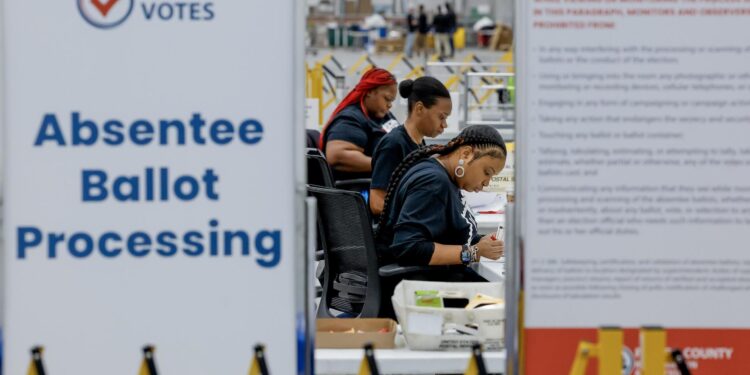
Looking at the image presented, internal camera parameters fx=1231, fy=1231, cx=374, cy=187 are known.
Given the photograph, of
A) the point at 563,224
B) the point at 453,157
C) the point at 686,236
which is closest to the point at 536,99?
the point at 563,224

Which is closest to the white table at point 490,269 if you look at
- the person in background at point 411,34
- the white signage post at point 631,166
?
the white signage post at point 631,166

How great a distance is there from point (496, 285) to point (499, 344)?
0.47m

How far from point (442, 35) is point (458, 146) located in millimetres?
30685

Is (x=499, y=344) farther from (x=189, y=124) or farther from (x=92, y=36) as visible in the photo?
(x=92, y=36)

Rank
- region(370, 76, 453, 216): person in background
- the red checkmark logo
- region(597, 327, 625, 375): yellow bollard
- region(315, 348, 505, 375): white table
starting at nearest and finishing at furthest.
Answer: region(597, 327, 625, 375): yellow bollard
the red checkmark logo
region(315, 348, 505, 375): white table
region(370, 76, 453, 216): person in background

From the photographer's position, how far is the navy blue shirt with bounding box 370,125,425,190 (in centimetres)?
565

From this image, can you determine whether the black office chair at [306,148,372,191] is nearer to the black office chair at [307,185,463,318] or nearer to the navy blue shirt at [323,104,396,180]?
the navy blue shirt at [323,104,396,180]

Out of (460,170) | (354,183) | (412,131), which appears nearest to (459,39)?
(354,183)

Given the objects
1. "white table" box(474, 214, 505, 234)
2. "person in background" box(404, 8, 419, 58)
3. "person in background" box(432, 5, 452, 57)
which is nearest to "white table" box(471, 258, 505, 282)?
Answer: "white table" box(474, 214, 505, 234)

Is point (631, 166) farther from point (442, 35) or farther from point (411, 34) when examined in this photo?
point (442, 35)

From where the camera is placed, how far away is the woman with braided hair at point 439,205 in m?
4.43

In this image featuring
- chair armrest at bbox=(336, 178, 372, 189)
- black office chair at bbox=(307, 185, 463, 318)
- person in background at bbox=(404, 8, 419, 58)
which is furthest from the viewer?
person in background at bbox=(404, 8, 419, 58)

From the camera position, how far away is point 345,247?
4.76m

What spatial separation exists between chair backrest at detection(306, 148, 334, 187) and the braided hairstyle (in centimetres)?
172
